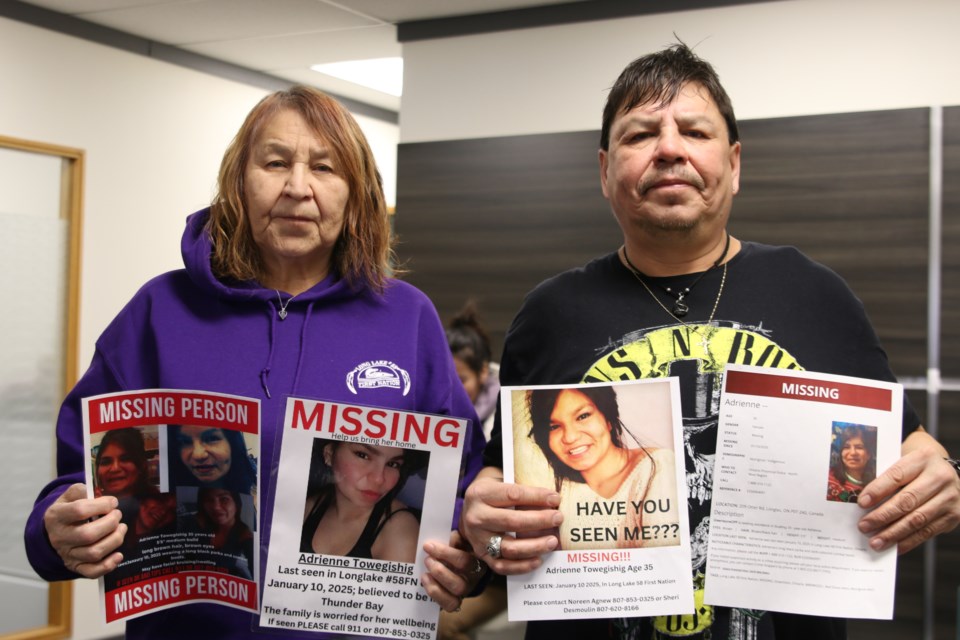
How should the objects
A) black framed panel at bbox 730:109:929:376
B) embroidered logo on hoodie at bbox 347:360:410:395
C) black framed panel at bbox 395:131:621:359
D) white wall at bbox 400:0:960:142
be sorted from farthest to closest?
black framed panel at bbox 395:131:621:359 < white wall at bbox 400:0:960:142 < black framed panel at bbox 730:109:929:376 < embroidered logo on hoodie at bbox 347:360:410:395

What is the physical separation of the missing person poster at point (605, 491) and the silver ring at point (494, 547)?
4 centimetres

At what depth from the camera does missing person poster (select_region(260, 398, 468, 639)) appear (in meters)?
1.40

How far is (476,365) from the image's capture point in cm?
371

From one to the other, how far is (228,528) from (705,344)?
0.76 meters

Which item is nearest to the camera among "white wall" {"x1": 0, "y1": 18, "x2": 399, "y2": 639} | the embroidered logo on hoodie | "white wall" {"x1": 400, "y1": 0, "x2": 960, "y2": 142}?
the embroidered logo on hoodie

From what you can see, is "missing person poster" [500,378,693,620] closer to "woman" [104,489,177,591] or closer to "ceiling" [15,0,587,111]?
"woman" [104,489,177,591]

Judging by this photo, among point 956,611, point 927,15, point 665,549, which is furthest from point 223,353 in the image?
point 927,15

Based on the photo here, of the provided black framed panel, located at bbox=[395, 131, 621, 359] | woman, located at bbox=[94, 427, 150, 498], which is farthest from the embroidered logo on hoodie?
black framed panel, located at bbox=[395, 131, 621, 359]

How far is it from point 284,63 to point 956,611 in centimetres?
431

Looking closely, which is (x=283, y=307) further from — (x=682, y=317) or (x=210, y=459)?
(x=682, y=317)

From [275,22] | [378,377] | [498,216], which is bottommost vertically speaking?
[378,377]

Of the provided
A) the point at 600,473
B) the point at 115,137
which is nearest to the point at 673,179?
the point at 600,473

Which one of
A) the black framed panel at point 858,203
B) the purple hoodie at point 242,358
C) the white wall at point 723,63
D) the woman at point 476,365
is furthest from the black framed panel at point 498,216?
the purple hoodie at point 242,358

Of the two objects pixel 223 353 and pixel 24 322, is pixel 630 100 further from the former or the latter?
pixel 24 322
